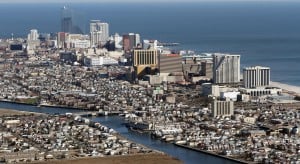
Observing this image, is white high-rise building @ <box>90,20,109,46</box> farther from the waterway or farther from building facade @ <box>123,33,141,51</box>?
the waterway

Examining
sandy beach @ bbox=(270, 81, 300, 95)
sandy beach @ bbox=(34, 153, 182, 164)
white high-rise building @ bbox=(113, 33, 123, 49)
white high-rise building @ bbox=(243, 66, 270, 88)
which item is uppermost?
white high-rise building @ bbox=(113, 33, 123, 49)

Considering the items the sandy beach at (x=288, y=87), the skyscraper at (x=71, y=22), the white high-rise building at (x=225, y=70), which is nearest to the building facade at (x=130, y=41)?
the skyscraper at (x=71, y=22)

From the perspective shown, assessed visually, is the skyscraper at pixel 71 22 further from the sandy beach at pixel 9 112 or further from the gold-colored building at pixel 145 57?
the sandy beach at pixel 9 112

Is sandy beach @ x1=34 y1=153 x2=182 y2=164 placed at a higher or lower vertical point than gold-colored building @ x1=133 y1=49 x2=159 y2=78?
lower

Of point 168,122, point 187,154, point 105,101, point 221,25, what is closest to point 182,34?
point 221,25

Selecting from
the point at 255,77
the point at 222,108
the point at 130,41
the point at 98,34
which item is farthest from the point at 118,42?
the point at 222,108

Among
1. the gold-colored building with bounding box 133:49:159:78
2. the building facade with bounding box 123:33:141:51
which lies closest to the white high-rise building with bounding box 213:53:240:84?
the gold-colored building with bounding box 133:49:159:78

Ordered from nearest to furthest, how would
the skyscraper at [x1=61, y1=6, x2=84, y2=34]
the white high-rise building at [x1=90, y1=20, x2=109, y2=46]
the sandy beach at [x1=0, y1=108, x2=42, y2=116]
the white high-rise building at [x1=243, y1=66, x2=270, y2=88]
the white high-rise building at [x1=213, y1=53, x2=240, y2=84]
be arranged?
the sandy beach at [x1=0, y1=108, x2=42, y2=116] < the white high-rise building at [x1=243, y1=66, x2=270, y2=88] < the white high-rise building at [x1=213, y1=53, x2=240, y2=84] < the white high-rise building at [x1=90, y1=20, x2=109, y2=46] < the skyscraper at [x1=61, y1=6, x2=84, y2=34]

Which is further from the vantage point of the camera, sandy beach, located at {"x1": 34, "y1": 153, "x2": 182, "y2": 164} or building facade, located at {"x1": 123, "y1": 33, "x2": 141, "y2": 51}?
building facade, located at {"x1": 123, "y1": 33, "x2": 141, "y2": 51}
